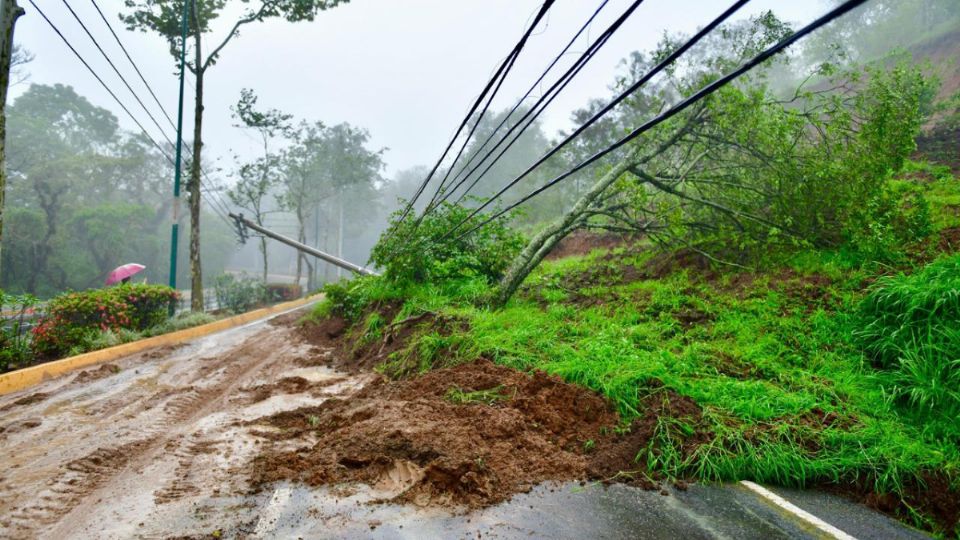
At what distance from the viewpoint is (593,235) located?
17.0m

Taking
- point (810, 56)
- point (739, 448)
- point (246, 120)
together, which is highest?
point (810, 56)

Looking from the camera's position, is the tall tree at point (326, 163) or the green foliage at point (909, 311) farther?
the tall tree at point (326, 163)

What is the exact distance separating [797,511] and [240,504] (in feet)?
11.2

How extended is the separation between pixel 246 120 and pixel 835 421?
19396 millimetres

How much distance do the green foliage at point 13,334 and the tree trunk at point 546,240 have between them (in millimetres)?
6787

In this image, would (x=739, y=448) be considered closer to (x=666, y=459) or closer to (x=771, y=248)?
(x=666, y=459)

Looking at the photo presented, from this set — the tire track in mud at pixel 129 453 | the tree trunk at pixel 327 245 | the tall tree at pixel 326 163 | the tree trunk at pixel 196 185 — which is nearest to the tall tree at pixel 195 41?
the tree trunk at pixel 196 185

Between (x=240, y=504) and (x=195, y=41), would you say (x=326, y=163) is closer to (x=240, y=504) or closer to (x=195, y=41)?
(x=195, y=41)

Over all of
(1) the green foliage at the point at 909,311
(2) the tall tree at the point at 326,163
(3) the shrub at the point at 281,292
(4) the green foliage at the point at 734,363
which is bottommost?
(3) the shrub at the point at 281,292

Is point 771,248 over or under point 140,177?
under

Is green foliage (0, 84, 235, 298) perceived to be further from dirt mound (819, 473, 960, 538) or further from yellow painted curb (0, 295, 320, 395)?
dirt mound (819, 473, 960, 538)

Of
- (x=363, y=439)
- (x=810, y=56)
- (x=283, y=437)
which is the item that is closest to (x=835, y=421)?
(x=363, y=439)

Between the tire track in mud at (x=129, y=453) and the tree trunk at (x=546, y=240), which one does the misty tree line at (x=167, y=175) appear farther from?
the tire track in mud at (x=129, y=453)

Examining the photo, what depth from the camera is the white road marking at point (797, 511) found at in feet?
9.10
